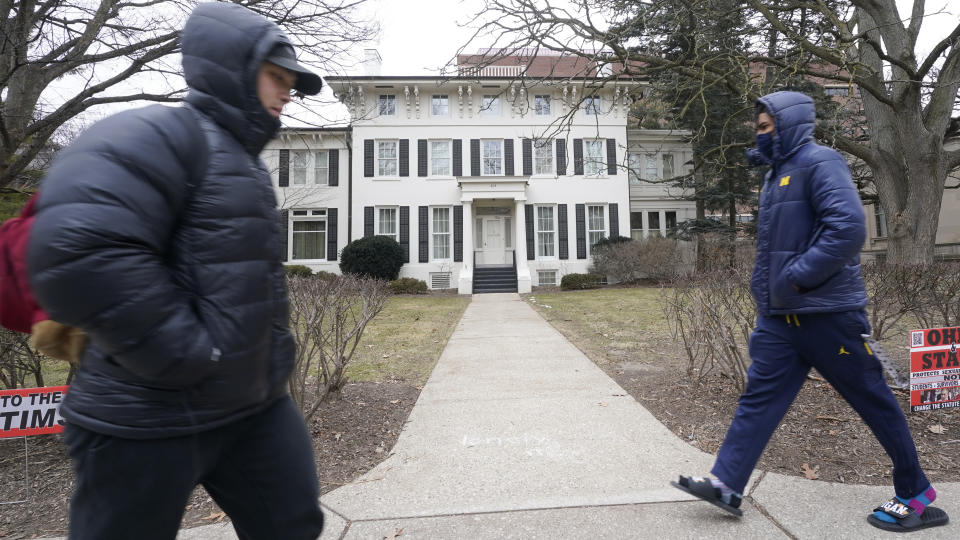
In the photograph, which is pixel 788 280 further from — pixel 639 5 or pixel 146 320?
pixel 639 5

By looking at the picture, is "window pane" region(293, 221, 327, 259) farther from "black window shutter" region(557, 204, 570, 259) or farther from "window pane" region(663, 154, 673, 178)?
"window pane" region(663, 154, 673, 178)

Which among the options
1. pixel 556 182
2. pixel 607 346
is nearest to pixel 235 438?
pixel 607 346

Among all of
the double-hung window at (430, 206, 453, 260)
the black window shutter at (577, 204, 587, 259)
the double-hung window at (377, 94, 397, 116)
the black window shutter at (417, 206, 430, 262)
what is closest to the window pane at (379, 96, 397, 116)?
the double-hung window at (377, 94, 397, 116)

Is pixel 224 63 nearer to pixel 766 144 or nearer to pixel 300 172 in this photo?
pixel 766 144

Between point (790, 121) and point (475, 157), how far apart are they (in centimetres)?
1919

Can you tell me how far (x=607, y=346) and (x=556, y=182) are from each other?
14.8 metres

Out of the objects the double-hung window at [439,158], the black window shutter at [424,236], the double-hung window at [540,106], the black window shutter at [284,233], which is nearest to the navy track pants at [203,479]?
the black window shutter at [284,233]

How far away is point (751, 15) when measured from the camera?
758cm

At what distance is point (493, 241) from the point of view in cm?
2173

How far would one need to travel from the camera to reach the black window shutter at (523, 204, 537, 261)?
20672 mm

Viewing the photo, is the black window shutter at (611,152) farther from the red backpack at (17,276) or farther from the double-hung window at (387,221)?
the red backpack at (17,276)

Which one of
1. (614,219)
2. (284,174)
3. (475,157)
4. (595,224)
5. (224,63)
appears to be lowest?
(224,63)

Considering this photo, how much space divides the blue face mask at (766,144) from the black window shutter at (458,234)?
17982mm

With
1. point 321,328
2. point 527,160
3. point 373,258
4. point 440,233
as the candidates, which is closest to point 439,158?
→ point 440,233
